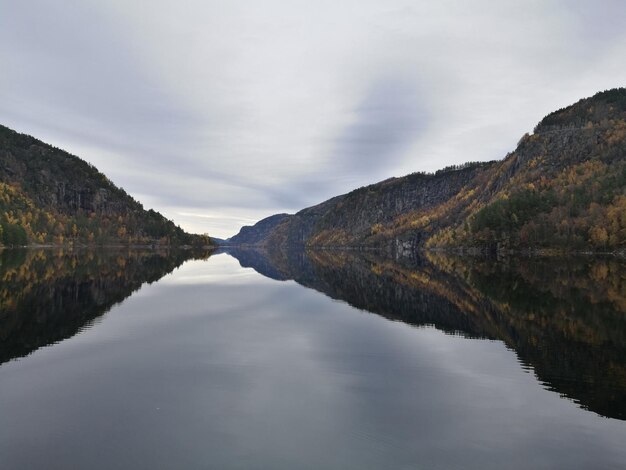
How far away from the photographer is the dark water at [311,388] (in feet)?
38.1

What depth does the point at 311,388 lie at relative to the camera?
17.2 metres

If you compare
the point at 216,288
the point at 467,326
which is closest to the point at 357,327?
the point at 467,326

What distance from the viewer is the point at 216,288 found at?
192 ft

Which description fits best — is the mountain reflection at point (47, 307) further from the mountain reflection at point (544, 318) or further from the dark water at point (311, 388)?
the mountain reflection at point (544, 318)

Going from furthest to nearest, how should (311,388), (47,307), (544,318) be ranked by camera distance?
(47,307)
(544,318)
(311,388)

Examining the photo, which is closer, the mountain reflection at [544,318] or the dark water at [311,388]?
the dark water at [311,388]

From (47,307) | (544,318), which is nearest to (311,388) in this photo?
(544,318)

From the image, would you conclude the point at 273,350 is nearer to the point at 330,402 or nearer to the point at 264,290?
the point at 330,402

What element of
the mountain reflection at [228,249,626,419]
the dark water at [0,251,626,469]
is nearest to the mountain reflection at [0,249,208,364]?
the dark water at [0,251,626,469]

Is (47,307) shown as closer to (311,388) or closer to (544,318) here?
(311,388)

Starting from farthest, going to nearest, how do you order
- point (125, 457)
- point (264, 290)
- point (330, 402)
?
point (264, 290)
point (330, 402)
point (125, 457)

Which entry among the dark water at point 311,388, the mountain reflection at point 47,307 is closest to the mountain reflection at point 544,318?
the dark water at point 311,388

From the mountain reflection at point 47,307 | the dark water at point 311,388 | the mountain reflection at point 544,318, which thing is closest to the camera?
the dark water at point 311,388

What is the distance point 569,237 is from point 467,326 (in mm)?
157451
